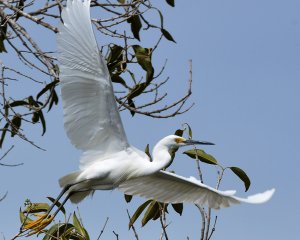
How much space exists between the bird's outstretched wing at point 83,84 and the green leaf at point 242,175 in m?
0.67

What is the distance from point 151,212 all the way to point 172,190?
0.21 meters

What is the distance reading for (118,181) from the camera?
6582 millimetres

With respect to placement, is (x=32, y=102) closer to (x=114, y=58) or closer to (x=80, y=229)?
(x=114, y=58)

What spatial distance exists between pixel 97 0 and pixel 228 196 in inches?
62.6

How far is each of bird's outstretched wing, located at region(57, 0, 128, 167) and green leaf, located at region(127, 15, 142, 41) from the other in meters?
0.88

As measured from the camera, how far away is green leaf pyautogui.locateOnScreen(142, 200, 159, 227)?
22.0ft

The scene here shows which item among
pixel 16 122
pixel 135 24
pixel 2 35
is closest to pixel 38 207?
pixel 16 122

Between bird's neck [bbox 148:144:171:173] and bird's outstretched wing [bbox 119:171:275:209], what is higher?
bird's neck [bbox 148:144:171:173]

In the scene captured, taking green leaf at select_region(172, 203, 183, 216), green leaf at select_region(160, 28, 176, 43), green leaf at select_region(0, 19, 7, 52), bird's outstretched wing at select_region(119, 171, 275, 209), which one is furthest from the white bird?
green leaf at select_region(0, 19, 7, 52)

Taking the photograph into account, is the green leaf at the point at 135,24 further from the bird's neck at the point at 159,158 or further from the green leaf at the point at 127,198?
the green leaf at the point at 127,198

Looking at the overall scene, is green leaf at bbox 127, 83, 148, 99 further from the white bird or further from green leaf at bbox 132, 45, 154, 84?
the white bird

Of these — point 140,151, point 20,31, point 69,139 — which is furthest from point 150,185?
point 20,31

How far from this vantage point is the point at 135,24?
706 centimetres

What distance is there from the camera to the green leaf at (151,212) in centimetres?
→ 670
